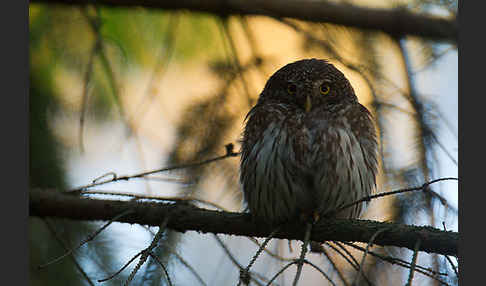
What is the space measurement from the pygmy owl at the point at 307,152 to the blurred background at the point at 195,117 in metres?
0.10

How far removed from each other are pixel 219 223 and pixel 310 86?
0.82 metres

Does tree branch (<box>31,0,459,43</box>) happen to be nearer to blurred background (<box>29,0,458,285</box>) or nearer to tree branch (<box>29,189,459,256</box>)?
blurred background (<box>29,0,458,285</box>)

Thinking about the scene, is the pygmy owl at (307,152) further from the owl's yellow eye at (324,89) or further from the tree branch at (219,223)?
the tree branch at (219,223)

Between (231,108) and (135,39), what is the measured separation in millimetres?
1053

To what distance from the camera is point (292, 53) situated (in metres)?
3.23

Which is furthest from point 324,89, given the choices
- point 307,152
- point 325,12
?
point 325,12

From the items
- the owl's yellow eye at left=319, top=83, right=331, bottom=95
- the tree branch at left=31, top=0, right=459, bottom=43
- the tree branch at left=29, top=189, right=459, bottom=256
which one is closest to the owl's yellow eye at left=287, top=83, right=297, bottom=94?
the owl's yellow eye at left=319, top=83, right=331, bottom=95

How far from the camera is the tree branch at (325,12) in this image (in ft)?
9.68

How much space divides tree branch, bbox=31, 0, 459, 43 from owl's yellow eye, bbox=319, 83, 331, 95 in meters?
0.55

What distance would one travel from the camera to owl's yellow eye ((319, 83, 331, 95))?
2.68 metres

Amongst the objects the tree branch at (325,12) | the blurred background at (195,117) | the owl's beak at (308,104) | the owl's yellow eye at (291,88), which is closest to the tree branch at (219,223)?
the blurred background at (195,117)
